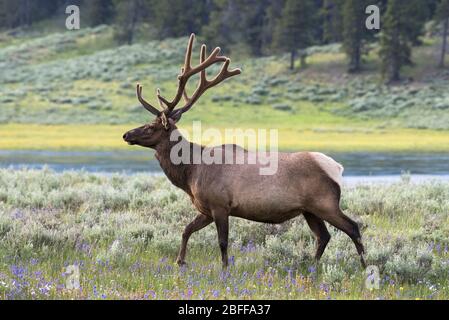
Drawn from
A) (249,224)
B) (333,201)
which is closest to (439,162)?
(249,224)

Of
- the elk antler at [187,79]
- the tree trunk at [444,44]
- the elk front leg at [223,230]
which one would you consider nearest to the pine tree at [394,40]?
the tree trunk at [444,44]

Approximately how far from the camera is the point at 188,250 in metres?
8.79

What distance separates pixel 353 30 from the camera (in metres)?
A: 53.7

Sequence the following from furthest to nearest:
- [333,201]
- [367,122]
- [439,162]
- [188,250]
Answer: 1. [367,122]
2. [439,162]
3. [188,250]
4. [333,201]

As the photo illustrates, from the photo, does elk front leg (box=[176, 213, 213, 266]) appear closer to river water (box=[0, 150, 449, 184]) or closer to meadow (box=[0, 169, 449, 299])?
meadow (box=[0, 169, 449, 299])

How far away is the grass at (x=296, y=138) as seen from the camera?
1215 inches

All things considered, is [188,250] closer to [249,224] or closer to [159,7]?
[249,224]

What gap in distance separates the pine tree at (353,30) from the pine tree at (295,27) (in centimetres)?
363

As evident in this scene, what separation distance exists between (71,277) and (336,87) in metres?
46.4

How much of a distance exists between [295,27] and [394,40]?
8.72 meters

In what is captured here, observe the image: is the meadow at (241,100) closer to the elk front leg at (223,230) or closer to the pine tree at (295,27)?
the pine tree at (295,27)

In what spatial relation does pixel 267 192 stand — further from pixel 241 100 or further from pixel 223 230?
pixel 241 100
